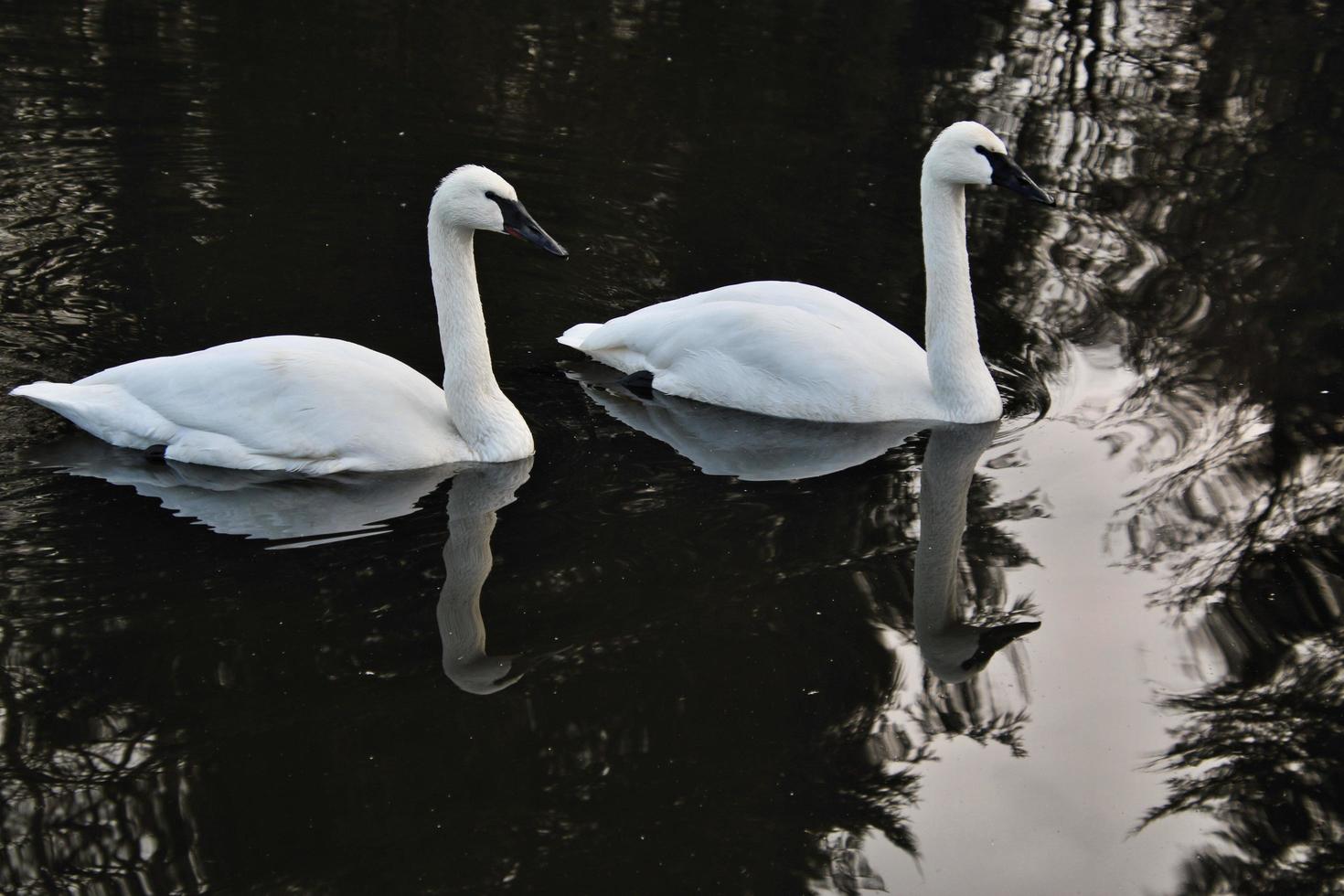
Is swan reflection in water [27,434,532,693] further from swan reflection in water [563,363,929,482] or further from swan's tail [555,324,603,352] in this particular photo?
swan's tail [555,324,603,352]

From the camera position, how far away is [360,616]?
629cm

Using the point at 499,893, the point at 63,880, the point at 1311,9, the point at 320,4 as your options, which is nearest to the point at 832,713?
the point at 499,893

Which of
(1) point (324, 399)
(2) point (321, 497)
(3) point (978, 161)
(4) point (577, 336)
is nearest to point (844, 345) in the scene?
(3) point (978, 161)

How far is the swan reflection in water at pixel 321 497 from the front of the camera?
22.5 ft

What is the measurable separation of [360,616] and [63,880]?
168 centimetres

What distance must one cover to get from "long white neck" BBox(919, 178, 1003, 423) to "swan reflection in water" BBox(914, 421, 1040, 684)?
13cm

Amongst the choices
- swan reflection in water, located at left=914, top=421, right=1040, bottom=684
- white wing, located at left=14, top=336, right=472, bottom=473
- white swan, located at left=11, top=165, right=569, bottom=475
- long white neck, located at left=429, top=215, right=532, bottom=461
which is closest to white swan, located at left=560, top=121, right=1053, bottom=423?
swan reflection in water, located at left=914, top=421, right=1040, bottom=684

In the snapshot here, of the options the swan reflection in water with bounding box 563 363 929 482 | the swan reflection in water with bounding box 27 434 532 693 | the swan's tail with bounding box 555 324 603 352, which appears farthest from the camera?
the swan's tail with bounding box 555 324 603 352

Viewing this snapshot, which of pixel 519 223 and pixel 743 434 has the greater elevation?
pixel 519 223

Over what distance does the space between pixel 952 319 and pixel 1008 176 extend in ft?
2.69

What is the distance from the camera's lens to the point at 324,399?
7.53 m

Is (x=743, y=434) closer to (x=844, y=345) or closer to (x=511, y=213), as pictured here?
(x=844, y=345)

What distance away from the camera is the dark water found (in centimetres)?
530

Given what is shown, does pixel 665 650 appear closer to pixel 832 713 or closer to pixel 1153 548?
pixel 832 713
